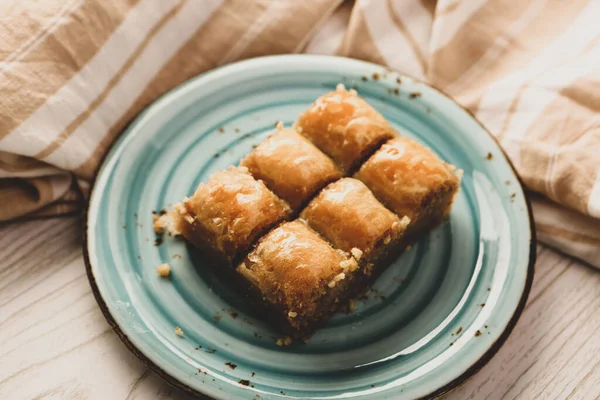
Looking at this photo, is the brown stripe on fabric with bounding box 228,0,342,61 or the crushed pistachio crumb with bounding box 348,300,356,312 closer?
the crushed pistachio crumb with bounding box 348,300,356,312

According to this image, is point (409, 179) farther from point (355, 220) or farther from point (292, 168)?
point (292, 168)

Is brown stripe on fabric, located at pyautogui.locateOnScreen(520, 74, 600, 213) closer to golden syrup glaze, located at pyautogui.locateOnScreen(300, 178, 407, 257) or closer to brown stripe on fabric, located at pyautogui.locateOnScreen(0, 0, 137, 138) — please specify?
golden syrup glaze, located at pyautogui.locateOnScreen(300, 178, 407, 257)

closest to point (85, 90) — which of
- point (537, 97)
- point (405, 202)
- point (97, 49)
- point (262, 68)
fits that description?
point (97, 49)

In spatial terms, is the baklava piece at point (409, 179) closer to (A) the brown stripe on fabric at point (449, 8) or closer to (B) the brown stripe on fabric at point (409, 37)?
(B) the brown stripe on fabric at point (409, 37)

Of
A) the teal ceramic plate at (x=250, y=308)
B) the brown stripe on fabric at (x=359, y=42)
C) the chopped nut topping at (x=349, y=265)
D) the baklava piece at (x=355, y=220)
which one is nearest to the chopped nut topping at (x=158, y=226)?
the teal ceramic plate at (x=250, y=308)

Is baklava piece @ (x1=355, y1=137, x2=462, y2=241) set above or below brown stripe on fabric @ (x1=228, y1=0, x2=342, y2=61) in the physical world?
below

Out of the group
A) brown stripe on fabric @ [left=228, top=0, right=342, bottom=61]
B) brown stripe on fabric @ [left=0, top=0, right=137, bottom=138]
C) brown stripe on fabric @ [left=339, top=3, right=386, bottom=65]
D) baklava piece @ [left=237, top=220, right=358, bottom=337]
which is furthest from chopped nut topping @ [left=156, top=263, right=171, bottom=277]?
brown stripe on fabric @ [left=339, top=3, right=386, bottom=65]
